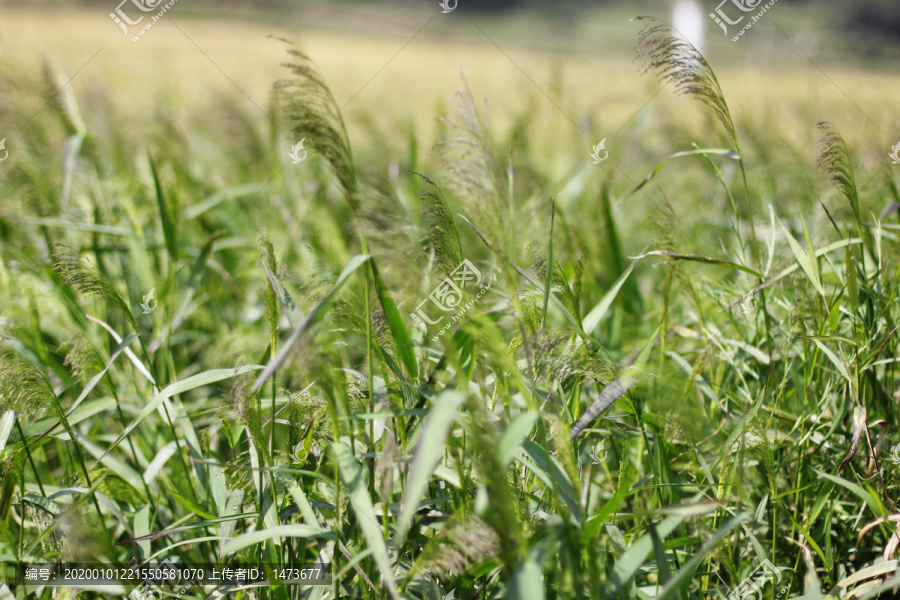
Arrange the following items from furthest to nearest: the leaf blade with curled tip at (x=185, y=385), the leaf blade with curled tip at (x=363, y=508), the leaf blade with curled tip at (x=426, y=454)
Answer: the leaf blade with curled tip at (x=185, y=385), the leaf blade with curled tip at (x=363, y=508), the leaf blade with curled tip at (x=426, y=454)

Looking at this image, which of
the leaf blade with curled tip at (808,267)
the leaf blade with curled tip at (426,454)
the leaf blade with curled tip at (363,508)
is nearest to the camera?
the leaf blade with curled tip at (426,454)

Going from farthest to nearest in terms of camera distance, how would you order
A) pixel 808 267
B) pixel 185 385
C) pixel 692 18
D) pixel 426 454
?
pixel 692 18, pixel 808 267, pixel 185 385, pixel 426 454

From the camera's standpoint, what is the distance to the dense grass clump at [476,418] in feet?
3.03

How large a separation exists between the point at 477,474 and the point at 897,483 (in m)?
1.02

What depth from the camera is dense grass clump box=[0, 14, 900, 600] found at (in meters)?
0.92

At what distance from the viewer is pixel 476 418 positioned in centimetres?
101

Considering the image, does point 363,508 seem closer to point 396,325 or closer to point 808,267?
point 396,325

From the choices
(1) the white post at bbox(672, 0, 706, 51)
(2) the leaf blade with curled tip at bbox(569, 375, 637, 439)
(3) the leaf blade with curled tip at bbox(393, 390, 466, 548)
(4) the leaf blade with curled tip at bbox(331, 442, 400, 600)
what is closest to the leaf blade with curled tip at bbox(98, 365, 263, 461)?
(4) the leaf blade with curled tip at bbox(331, 442, 400, 600)

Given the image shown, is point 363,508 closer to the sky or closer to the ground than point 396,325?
closer to the ground

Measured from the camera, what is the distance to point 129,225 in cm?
261

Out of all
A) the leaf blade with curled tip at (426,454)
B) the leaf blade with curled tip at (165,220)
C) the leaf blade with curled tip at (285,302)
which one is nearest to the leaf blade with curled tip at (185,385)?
the leaf blade with curled tip at (285,302)

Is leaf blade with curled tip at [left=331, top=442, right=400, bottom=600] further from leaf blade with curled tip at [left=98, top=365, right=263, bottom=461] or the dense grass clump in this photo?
leaf blade with curled tip at [left=98, top=365, right=263, bottom=461]

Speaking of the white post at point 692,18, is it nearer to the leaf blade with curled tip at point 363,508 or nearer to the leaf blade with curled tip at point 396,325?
the leaf blade with curled tip at point 396,325

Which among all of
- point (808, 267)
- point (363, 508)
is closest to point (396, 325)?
point (363, 508)
